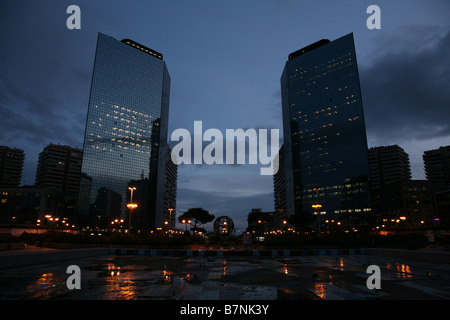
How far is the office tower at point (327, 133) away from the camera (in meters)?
154

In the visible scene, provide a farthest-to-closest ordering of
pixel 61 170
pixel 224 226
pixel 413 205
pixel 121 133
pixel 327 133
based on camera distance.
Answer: pixel 61 170 < pixel 327 133 < pixel 121 133 < pixel 413 205 < pixel 224 226

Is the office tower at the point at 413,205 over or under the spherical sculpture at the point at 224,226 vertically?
over

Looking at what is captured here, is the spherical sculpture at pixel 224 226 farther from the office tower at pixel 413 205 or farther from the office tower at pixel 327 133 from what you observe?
the office tower at pixel 413 205

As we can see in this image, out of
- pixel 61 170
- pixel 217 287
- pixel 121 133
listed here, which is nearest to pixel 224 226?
pixel 217 287

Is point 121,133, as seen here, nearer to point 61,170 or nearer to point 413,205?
point 61,170

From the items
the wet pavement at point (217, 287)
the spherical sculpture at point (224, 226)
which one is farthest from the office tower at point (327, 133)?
the wet pavement at point (217, 287)

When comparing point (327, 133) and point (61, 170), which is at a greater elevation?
point (327, 133)

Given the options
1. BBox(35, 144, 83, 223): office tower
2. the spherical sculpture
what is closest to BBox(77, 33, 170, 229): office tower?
BBox(35, 144, 83, 223): office tower

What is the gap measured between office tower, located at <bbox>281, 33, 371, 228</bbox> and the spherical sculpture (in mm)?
99281

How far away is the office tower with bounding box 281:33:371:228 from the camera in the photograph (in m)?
154

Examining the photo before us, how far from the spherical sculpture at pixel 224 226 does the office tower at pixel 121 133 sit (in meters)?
96.8

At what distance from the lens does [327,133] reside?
6481 inches

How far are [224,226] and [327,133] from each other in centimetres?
12353
